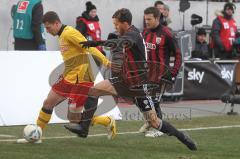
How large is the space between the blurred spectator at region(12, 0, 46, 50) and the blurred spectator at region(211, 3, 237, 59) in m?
6.17

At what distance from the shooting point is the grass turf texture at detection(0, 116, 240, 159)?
408 inches

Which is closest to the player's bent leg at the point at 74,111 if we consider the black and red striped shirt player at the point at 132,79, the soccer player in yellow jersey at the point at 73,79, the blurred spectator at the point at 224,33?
the soccer player in yellow jersey at the point at 73,79

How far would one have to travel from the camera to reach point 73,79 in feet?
40.0

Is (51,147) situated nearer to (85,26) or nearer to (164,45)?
(164,45)

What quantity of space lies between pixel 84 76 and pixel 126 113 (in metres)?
4.59

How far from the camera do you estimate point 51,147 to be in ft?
36.6

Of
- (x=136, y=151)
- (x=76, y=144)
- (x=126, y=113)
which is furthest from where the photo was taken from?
(x=126, y=113)

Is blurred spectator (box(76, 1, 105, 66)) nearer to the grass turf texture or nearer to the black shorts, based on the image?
the grass turf texture

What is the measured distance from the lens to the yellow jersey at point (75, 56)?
471 inches

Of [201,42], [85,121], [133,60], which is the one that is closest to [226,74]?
[201,42]

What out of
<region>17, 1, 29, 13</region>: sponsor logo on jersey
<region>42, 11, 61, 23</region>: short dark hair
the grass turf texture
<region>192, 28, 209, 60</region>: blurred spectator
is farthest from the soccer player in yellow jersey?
<region>192, 28, 209, 60</region>: blurred spectator

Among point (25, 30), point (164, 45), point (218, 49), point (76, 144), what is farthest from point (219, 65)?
point (76, 144)

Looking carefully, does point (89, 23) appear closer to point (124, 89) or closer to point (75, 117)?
point (75, 117)

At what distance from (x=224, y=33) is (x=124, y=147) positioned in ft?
36.3
